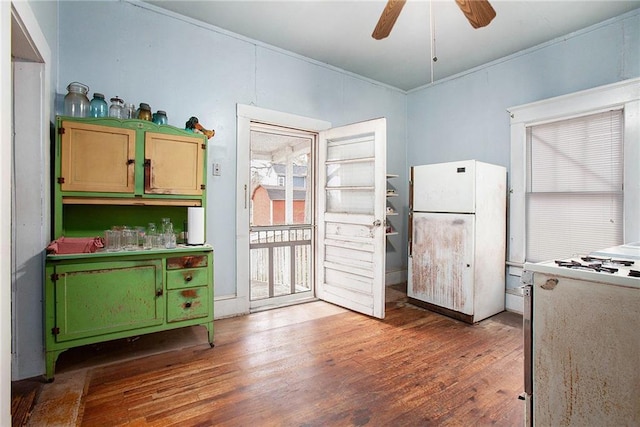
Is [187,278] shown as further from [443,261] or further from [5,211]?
[443,261]

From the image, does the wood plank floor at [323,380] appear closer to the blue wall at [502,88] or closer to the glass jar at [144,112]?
the glass jar at [144,112]

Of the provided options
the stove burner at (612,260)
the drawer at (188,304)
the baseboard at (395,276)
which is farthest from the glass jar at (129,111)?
the baseboard at (395,276)

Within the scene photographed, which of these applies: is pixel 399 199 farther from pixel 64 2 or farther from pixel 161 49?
pixel 64 2

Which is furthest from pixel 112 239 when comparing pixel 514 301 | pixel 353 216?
pixel 514 301

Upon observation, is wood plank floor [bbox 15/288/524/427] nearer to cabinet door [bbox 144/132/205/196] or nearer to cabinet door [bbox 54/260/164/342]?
cabinet door [bbox 54/260/164/342]

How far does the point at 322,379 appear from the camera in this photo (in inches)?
85.7

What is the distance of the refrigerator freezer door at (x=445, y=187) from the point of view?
127 inches

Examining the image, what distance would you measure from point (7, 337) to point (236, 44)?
9.94ft

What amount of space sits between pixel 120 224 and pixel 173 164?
0.71 metres

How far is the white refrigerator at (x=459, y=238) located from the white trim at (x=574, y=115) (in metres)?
0.13

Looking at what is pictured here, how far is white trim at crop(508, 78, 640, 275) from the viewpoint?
9.24ft

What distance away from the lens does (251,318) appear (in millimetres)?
3322

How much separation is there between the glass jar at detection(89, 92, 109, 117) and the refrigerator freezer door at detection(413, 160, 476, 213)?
3.04 meters

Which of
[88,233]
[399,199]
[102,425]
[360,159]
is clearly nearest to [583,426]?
[102,425]
